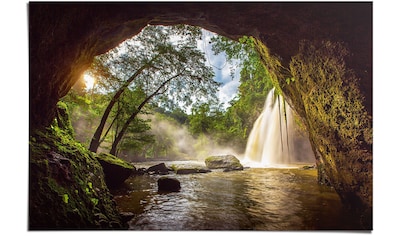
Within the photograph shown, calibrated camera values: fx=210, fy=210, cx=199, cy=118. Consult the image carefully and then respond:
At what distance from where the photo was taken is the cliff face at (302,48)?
3.04 m

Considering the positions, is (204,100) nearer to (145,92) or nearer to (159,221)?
(145,92)

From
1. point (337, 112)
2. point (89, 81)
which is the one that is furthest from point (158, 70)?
point (337, 112)

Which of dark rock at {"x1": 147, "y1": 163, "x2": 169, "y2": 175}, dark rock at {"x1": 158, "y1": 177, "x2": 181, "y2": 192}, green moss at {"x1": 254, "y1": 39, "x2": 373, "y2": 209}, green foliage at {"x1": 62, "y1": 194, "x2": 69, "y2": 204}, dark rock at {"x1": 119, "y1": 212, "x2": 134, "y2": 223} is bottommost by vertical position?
dark rock at {"x1": 147, "y1": 163, "x2": 169, "y2": 175}

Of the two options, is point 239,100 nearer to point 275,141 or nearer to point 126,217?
point 126,217

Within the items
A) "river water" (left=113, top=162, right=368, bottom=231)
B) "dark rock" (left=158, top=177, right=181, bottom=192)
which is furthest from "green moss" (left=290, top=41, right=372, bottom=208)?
"dark rock" (left=158, top=177, right=181, bottom=192)

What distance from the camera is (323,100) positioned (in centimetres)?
362

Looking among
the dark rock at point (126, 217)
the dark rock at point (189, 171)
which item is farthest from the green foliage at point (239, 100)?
the dark rock at point (126, 217)

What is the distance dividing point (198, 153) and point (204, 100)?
274 inches

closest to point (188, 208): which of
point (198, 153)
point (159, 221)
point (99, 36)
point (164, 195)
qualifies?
point (159, 221)

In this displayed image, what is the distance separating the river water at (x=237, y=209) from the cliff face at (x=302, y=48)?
58 cm

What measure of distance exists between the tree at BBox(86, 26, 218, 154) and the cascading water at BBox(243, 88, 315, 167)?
7930mm

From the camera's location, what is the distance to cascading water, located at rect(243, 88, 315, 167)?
49.5 feet

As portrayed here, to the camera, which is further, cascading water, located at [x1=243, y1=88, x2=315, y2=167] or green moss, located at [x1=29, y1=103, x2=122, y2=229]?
cascading water, located at [x1=243, y1=88, x2=315, y2=167]

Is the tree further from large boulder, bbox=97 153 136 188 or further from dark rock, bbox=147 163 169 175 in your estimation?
large boulder, bbox=97 153 136 188
